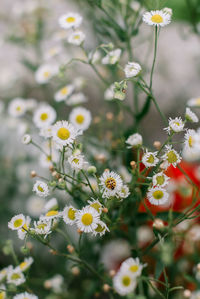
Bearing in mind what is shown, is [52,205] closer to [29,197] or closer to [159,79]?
[29,197]

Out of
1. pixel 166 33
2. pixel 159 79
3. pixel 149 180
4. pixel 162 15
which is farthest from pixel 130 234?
pixel 166 33

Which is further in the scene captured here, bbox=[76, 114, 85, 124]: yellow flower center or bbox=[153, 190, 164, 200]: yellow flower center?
bbox=[76, 114, 85, 124]: yellow flower center

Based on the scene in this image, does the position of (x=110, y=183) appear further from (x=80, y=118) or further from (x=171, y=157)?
(x=80, y=118)

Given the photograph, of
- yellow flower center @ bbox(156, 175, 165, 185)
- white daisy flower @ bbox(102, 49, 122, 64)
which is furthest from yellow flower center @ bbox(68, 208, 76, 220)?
white daisy flower @ bbox(102, 49, 122, 64)

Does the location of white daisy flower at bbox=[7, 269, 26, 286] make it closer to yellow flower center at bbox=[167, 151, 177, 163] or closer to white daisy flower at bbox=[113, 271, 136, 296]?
white daisy flower at bbox=[113, 271, 136, 296]

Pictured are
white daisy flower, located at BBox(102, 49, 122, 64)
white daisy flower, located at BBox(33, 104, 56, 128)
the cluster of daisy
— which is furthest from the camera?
white daisy flower, located at BBox(33, 104, 56, 128)

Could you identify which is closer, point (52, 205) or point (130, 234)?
point (52, 205)
